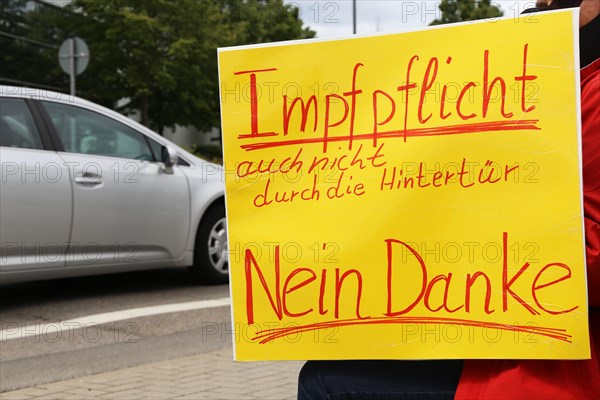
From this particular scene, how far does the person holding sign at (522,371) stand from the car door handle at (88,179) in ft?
15.0

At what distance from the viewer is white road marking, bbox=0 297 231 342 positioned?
17.8 feet

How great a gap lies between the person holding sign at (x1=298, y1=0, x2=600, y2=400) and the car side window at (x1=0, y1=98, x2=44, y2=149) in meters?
Answer: 4.53

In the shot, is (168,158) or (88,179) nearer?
(88,179)

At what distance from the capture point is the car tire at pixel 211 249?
23.7 ft

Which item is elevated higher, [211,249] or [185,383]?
[211,249]

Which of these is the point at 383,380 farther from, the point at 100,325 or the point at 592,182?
the point at 100,325

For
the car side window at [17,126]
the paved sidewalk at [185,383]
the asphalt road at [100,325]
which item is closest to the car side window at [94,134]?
the car side window at [17,126]

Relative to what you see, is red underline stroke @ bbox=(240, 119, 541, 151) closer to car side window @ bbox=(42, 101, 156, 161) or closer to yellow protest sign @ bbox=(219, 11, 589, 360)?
yellow protest sign @ bbox=(219, 11, 589, 360)

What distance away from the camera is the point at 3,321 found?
578 centimetres

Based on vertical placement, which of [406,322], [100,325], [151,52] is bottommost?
[100,325]

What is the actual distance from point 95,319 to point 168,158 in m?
1.55

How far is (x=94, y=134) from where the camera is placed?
6.46 m

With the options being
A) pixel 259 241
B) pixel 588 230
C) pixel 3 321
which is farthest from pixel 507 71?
pixel 3 321

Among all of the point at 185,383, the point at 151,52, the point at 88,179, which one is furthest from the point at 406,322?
the point at 151,52
